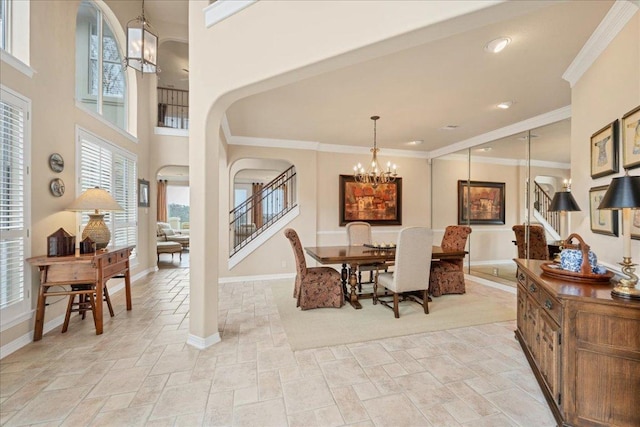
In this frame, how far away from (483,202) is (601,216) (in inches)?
152

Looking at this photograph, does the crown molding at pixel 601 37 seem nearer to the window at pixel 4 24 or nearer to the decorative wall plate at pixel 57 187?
the window at pixel 4 24

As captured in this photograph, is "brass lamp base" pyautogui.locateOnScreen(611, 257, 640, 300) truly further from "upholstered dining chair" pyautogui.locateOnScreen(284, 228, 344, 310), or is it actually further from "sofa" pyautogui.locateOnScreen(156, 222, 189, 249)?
"sofa" pyautogui.locateOnScreen(156, 222, 189, 249)

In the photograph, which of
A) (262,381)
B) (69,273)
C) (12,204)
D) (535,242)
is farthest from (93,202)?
(535,242)

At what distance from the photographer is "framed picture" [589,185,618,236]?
2189 millimetres

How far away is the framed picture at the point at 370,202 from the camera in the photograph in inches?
244

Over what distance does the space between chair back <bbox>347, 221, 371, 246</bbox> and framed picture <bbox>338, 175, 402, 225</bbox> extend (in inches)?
40.3

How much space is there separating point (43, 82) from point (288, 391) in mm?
3852

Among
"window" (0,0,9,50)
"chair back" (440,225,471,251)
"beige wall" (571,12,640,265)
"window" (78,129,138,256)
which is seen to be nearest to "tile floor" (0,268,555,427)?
"beige wall" (571,12,640,265)

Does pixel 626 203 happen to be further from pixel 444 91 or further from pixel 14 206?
pixel 14 206

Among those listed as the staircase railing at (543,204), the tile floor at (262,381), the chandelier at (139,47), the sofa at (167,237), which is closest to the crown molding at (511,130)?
the staircase railing at (543,204)

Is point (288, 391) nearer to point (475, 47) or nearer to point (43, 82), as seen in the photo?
point (475, 47)

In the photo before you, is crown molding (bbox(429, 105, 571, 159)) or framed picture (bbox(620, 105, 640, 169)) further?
crown molding (bbox(429, 105, 571, 159))

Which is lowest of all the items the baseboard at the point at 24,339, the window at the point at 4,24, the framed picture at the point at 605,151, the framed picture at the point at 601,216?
the baseboard at the point at 24,339

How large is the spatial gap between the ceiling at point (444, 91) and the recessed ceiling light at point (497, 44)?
0.06 meters
